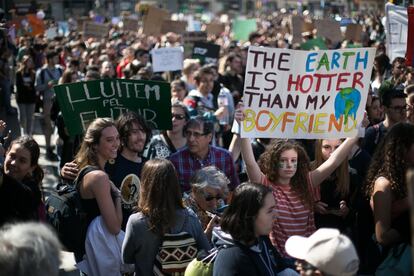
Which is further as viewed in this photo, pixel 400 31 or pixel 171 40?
pixel 171 40

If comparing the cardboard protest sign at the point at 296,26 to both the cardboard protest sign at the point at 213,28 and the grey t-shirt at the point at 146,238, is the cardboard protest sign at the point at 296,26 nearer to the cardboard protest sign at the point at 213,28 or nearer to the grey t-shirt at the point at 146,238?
the cardboard protest sign at the point at 213,28

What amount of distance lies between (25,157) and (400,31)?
6.00 meters

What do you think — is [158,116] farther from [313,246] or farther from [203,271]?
[313,246]

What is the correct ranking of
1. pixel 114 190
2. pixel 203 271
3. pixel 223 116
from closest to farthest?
pixel 203 271, pixel 114 190, pixel 223 116

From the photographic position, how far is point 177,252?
429 centimetres

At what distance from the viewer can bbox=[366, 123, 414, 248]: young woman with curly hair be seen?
165 inches

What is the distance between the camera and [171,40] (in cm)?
1545

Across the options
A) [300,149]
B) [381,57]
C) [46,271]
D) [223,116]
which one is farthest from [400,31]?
[46,271]

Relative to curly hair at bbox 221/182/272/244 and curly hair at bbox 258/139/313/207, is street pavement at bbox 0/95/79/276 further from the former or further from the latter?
curly hair at bbox 258/139/313/207

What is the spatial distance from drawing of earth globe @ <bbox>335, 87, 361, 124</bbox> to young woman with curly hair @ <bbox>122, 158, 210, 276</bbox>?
165 centimetres

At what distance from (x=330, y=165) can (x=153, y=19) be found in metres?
12.6

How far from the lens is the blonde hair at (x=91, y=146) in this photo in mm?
5066

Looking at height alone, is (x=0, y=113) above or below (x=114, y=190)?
below

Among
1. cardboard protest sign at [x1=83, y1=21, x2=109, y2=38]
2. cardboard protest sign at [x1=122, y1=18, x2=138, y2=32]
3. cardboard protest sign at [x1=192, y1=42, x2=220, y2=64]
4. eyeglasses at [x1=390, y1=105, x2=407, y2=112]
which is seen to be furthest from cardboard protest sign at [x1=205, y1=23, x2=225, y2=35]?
eyeglasses at [x1=390, y1=105, x2=407, y2=112]
